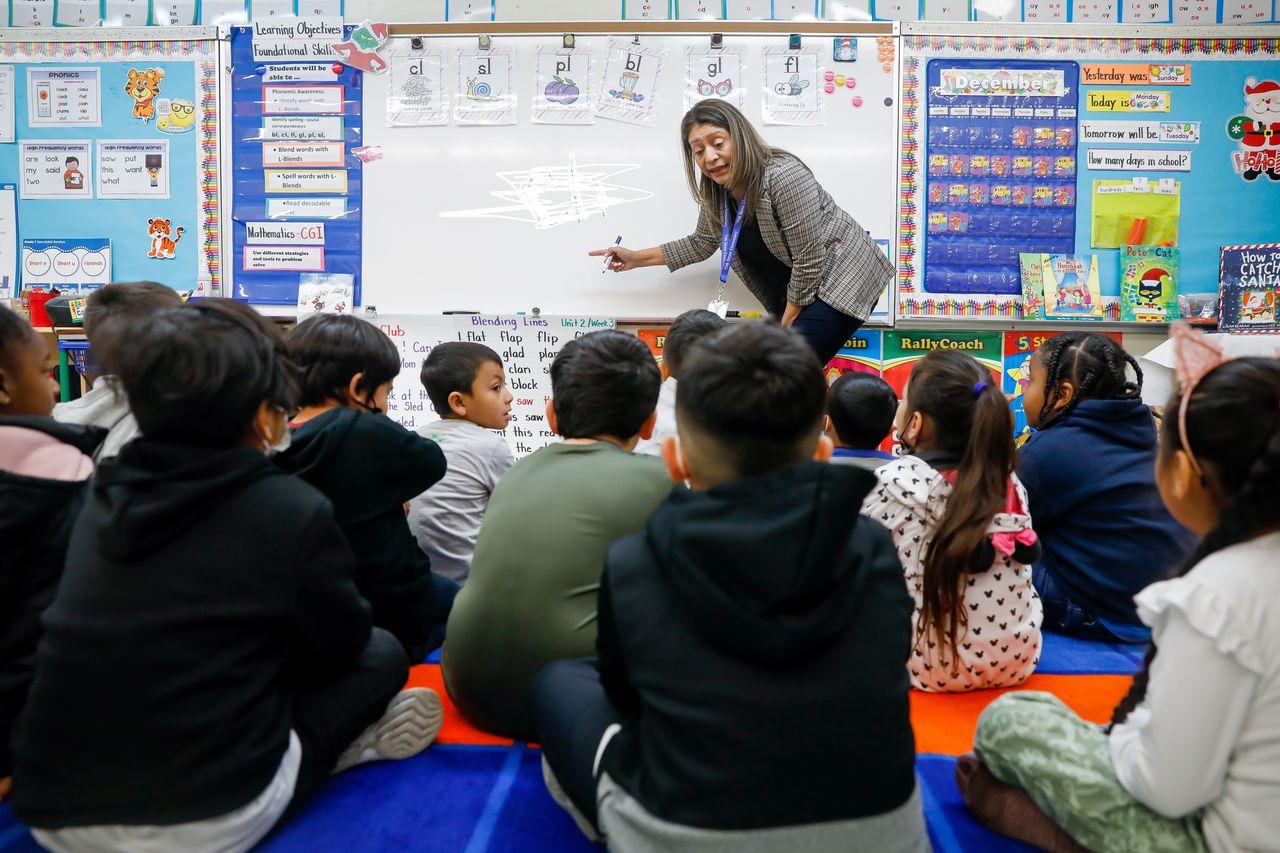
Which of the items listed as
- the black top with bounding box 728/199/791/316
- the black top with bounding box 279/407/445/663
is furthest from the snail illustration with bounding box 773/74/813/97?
the black top with bounding box 279/407/445/663

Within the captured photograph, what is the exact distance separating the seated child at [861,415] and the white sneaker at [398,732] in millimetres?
1219

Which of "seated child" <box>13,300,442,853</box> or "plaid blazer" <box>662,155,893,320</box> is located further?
"plaid blazer" <box>662,155,893,320</box>

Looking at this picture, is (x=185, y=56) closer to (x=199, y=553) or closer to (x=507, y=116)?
(x=507, y=116)

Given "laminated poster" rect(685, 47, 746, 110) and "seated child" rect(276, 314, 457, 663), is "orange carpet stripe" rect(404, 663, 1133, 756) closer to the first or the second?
"seated child" rect(276, 314, 457, 663)

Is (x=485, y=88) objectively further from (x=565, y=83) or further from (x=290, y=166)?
(x=290, y=166)

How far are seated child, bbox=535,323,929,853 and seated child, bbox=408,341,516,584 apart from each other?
4.13 feet

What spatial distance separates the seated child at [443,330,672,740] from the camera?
4.60 feet

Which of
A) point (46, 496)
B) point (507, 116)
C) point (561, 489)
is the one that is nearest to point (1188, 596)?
point (561, 489)

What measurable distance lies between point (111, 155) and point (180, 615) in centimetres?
348

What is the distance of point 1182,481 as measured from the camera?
1.06m

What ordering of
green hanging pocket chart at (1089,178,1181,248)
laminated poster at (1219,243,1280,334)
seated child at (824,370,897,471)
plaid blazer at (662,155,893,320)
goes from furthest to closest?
green hanging pocket chart at (1089,178,1181,248) < laminated poster at (1219,243,1280,334) < plaid blazer at (662,155,893,320) < seated child at (824,370,897,471)

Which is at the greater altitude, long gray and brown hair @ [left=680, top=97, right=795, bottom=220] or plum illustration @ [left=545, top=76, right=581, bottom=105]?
plum illustration @ [left=545, top=76, right=581, bottom=105]

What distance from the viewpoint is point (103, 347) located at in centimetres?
164

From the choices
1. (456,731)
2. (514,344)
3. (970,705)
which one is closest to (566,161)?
(514,344)
